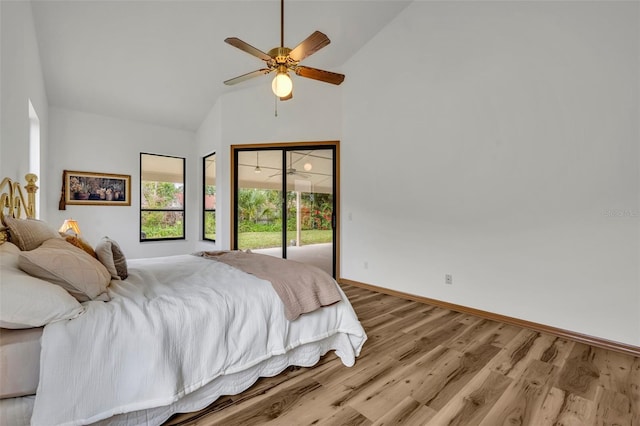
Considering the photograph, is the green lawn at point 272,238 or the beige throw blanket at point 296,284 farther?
the green lawn at point 272,238

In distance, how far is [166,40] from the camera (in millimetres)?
3805

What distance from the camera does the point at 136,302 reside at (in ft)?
5.13

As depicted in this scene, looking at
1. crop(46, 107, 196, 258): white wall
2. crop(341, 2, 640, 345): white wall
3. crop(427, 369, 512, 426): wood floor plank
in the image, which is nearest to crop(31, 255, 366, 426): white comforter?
crop(427, 369, 512, 426): wood floor plank

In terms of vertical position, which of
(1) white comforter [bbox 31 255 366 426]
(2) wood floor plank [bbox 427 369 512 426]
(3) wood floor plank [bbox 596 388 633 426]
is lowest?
(3) wood floor plank [bbox 596 388 633 426]

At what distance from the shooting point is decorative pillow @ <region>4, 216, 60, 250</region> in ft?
5.79

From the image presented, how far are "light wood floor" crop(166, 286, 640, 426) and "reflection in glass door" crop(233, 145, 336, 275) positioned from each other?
2381mm

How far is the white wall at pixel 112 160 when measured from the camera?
189 inches

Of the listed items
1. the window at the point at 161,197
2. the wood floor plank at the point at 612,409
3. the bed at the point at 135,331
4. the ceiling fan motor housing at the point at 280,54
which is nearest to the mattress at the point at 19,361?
the bed at the point at 135,331

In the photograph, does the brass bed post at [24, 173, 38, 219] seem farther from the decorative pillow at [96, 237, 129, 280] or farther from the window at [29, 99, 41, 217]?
the decorative pillow at [96, 237, 129, 280]

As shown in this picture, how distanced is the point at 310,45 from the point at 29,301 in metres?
2.34

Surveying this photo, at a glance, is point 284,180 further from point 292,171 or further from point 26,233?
point 26,233

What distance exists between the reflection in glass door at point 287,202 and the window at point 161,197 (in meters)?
1.73

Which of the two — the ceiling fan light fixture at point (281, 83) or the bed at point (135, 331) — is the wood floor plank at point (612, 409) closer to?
the bed at point (135, 331)

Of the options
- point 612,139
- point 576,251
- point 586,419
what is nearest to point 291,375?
point 586,419
